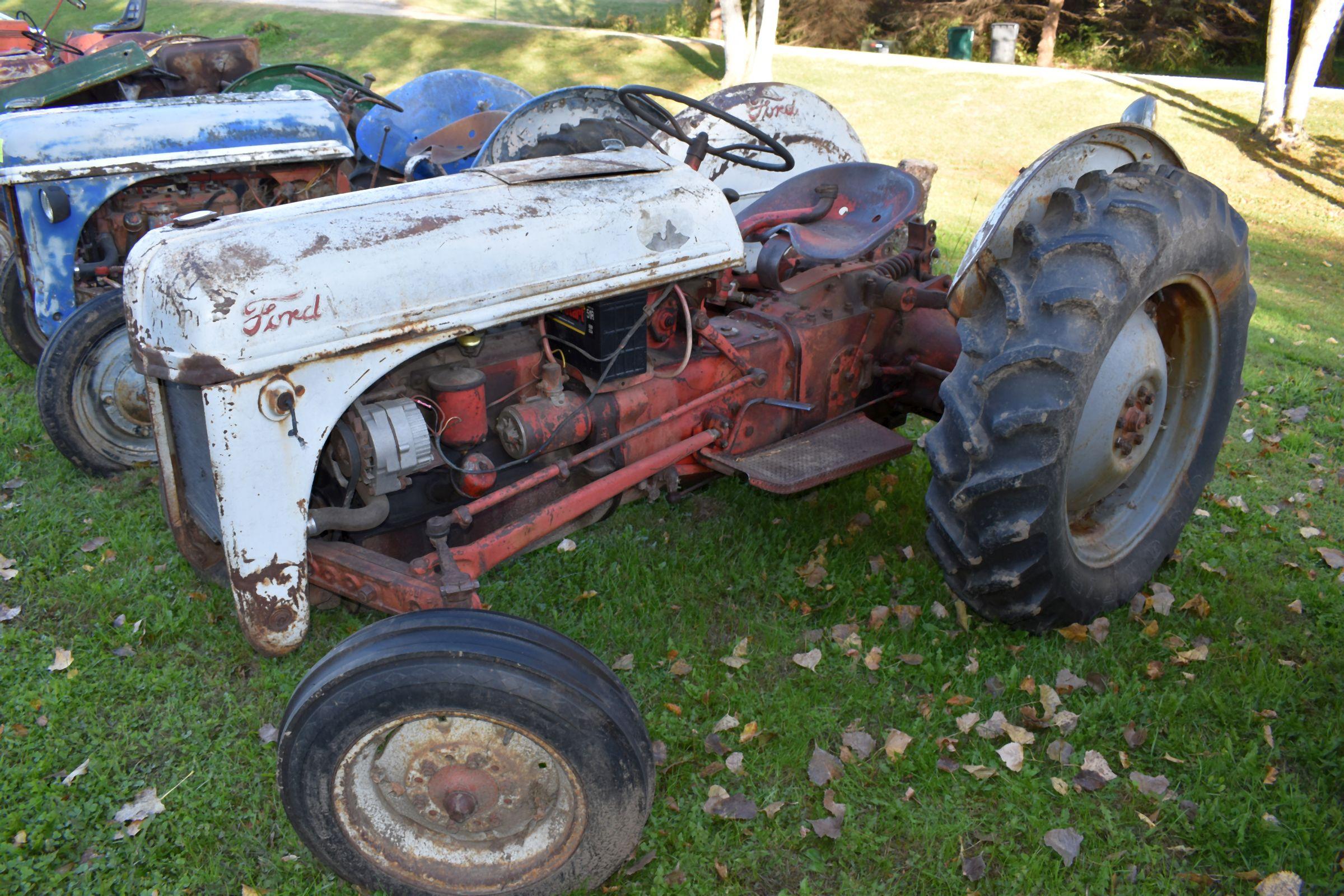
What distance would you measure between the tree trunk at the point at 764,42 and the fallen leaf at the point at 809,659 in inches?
486

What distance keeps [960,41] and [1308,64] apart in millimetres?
8226

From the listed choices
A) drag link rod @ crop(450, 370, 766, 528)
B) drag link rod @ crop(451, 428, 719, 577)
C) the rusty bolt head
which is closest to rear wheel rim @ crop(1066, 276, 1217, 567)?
drag link rod @ crop(450, 370, 766, 528)

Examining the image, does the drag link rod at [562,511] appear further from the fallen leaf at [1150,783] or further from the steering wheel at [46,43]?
the steering wheel at [46,43]

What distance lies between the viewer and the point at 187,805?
2.66 metres

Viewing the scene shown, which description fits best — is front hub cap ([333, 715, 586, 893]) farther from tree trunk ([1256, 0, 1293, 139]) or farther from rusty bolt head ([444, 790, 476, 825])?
tree trunk ([1256, 0, 1293, 139])

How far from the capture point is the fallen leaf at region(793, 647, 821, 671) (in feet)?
10.5

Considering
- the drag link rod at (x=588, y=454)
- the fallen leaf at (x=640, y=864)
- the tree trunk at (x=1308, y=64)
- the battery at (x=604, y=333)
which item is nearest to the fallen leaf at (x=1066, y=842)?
the fallen leaf at (x=640, y=864)

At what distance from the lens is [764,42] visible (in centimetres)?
1440

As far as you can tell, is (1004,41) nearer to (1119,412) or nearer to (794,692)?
(1119,412)

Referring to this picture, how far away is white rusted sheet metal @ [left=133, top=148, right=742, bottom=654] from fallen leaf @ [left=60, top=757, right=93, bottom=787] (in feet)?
2.61

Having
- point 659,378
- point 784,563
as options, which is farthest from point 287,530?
point 784,563

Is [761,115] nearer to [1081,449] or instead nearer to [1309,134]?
[1081,449]

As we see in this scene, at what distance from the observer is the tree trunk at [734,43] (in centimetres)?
1454

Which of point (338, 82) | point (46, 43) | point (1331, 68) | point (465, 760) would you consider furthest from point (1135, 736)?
point (1331, 68)
